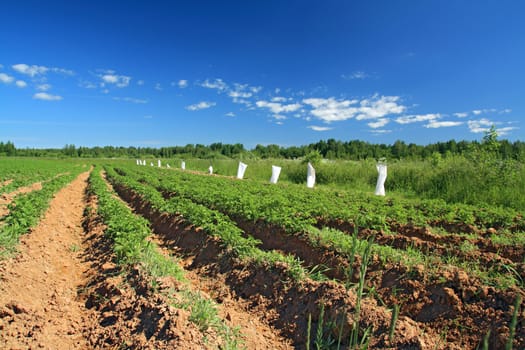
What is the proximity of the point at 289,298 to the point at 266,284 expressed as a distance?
0.45m

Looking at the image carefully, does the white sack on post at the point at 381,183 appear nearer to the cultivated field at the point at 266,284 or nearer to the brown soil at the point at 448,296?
the cultivated field at the point at 266,284

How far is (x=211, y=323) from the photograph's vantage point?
9.97 ft

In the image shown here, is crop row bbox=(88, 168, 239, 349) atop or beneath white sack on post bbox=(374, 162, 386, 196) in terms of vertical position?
beneath

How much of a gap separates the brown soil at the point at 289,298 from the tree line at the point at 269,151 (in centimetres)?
1142

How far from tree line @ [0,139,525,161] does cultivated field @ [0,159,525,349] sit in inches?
355

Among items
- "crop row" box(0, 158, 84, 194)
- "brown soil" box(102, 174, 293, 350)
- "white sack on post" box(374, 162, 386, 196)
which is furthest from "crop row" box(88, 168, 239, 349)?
"crop row" box(0, 158, 84, 194)

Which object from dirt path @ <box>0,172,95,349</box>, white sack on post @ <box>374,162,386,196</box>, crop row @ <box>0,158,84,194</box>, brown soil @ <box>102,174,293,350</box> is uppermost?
white sack on post @ <box>374,162,386,196</box>

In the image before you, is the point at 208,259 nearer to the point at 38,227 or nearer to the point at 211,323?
the point at 211,323

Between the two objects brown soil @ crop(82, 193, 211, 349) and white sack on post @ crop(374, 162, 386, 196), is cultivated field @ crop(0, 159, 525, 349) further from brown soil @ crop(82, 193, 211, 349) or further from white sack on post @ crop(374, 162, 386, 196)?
white sack on post @ crop(374, 162, 386, 196)

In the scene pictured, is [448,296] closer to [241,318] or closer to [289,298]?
[289,298]

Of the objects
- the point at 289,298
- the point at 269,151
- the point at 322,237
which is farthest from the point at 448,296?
the point at 269,151

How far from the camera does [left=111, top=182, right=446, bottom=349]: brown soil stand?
282cm

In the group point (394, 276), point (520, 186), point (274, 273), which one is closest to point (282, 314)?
point (274, 273)

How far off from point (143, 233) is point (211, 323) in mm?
3091
